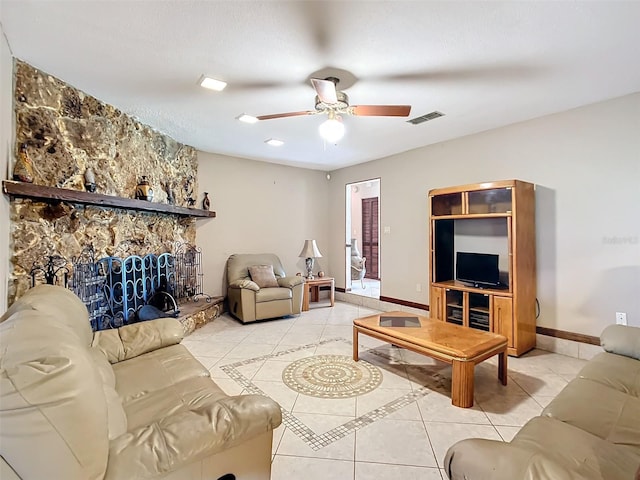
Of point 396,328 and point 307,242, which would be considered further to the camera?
point 307,242

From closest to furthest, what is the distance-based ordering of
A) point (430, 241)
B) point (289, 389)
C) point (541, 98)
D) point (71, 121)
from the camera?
1. point (289, 389)
2. point (71, 121)
3. point (541, 98)
4. point (430, 241)

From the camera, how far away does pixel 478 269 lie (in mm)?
3994

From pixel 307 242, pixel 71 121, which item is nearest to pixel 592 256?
pixel 307 242

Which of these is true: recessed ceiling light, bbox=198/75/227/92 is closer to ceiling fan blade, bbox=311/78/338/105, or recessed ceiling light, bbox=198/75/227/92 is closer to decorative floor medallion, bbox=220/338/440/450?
ceiling fan blade, bbox=311/78/338/105

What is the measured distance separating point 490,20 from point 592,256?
2.67 meters

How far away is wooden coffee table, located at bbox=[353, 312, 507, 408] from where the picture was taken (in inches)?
95.9

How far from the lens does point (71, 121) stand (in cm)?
294

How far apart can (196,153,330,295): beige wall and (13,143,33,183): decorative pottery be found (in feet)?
8.72

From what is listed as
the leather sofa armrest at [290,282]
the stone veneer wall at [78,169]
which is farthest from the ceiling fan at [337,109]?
the leather sofa armrest at [290,282]

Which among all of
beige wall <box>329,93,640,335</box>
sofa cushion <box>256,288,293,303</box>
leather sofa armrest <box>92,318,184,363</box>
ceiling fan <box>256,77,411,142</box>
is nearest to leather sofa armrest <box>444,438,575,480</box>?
leather sofa armrest <box>92,318,184,363</box>

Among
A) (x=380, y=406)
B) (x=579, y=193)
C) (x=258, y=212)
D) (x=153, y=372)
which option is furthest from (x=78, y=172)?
(x=579, y=193)

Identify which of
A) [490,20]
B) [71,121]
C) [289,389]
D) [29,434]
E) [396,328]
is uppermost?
[490,20]

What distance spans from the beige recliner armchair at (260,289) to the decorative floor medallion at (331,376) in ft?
5.03

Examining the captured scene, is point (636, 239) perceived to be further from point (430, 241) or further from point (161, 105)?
point (161, 105)
